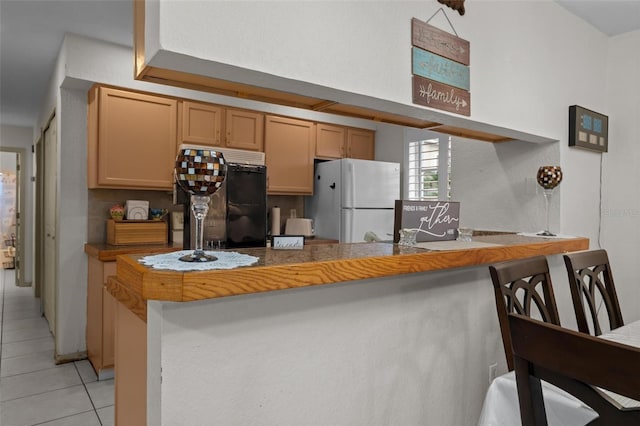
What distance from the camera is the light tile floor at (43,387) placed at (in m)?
2.35

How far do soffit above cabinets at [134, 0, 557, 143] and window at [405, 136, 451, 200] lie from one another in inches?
71.7

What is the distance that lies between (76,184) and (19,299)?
10.4 ft

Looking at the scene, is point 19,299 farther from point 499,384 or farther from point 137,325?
point 499,384

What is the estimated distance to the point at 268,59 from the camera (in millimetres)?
1308

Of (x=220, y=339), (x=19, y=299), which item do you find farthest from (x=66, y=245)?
(x=19, y=299)

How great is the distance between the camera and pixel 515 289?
4.46ft

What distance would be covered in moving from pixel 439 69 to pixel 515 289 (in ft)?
3.30

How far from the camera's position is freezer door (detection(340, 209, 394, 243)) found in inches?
156

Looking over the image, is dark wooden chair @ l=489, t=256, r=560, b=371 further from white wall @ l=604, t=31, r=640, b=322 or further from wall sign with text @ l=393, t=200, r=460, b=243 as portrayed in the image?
white wall @ l=604, t=31, r=640, b=322

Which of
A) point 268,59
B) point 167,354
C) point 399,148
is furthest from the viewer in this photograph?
point 399,148

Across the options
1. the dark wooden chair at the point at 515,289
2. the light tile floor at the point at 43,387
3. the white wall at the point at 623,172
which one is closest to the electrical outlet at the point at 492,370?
the dark wooden chair at the point at 515,289

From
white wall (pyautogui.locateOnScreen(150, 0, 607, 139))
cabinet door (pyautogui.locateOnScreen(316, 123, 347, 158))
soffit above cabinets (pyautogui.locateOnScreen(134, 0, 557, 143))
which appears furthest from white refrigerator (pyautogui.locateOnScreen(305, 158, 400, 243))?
white wall (pyautogui.locateOnScreen(150, 0, 607, 139))

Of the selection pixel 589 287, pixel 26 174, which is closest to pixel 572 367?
pixel 589 287

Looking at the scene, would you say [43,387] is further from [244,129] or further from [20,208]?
[20,208]
